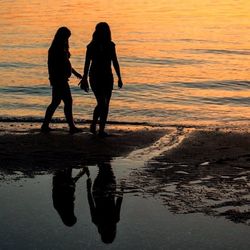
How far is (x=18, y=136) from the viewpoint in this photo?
10836 millimetres

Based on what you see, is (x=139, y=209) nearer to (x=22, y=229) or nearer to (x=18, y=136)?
(x=22, y=229)

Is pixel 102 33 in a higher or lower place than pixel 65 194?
higher

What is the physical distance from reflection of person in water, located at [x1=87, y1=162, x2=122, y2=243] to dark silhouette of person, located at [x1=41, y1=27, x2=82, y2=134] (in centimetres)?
327

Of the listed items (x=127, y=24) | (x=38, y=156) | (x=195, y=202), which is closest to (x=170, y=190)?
(x=195, y=202)

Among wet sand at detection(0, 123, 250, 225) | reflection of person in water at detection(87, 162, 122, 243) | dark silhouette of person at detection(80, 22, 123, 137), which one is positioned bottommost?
wet sand at detection(0, 123, 250, 225)

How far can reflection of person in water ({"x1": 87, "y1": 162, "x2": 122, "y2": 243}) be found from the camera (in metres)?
6.10

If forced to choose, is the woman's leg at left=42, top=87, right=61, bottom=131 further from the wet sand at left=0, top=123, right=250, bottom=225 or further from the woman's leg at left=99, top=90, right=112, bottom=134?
the woman's leg at left=99, top=90, right=112, bottom=134

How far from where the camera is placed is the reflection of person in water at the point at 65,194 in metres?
6.47

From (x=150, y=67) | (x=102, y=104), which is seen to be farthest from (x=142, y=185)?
(x=150, y=67)

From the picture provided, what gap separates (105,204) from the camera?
6.83 metres

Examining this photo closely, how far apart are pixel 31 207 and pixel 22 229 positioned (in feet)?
2.31

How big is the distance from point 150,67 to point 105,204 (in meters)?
18.0

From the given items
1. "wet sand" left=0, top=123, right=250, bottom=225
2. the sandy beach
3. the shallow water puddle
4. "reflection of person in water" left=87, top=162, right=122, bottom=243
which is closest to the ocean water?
"wet sand" left=0, top=123, right=250, bottom=225

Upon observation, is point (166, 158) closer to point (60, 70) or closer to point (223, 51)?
point (60, 70)
